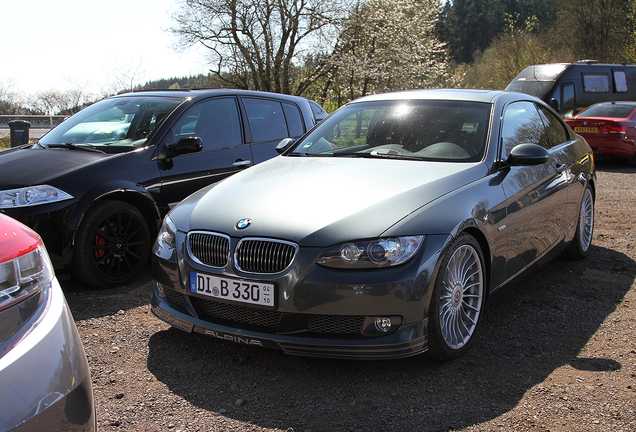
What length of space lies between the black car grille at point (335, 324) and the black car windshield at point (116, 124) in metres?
2.86

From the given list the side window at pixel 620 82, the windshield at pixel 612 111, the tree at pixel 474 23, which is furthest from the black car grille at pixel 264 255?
the tree at pixel 474 23

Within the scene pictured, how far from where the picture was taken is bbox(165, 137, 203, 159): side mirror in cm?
482

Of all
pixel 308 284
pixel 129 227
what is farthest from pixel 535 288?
pixel 129 227

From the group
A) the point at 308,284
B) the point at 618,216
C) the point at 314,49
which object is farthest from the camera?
the point at 314,49

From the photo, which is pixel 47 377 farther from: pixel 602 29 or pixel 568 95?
pixel 602 29

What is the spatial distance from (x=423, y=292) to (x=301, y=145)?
6.89 ft

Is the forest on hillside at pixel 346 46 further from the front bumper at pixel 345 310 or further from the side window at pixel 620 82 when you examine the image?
the front bumper at pixel 345 310

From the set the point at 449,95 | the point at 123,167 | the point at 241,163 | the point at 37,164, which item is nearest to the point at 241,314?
the point at 123,167

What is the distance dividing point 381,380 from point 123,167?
2.91 metres

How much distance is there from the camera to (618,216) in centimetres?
729

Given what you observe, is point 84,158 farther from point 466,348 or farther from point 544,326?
point 544,326

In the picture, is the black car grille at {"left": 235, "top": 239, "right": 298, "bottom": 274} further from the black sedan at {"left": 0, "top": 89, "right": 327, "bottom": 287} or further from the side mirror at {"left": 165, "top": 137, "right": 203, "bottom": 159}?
the side mirror at {"left": 165, "top": 137, "right": 203, "bottom": 159}

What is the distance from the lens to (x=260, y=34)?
23391 millimetres

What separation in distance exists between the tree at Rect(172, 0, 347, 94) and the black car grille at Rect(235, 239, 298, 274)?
21.7 meters
